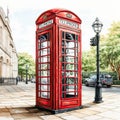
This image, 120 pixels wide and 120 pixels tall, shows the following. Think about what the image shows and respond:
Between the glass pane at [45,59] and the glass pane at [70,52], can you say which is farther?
the glass pane at [70,52]

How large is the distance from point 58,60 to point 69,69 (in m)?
0.68

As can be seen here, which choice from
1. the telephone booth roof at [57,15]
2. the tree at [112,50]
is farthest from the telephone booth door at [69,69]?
the tree at [112,50]

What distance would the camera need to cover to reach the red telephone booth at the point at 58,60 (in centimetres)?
764

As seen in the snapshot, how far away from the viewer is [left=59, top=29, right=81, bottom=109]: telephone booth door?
7.80 metres

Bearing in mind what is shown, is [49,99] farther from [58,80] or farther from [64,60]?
[64,60]

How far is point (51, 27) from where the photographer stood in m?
7.78

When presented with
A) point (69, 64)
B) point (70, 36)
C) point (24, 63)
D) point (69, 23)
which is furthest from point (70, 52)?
point (24, 63)

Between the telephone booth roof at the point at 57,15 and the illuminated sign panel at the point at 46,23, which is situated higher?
the telephone booth roof at the point at 57,15

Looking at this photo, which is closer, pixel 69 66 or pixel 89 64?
pixel 69 66

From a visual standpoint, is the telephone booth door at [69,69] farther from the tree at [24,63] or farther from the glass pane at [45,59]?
the tree at [24,63]

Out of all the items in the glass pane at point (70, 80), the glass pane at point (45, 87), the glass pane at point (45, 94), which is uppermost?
the glass pane at point (70, 80)

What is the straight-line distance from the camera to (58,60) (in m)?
7.68

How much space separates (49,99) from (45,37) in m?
2.21

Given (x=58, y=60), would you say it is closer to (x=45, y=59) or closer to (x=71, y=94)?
(x=45, y=59)
